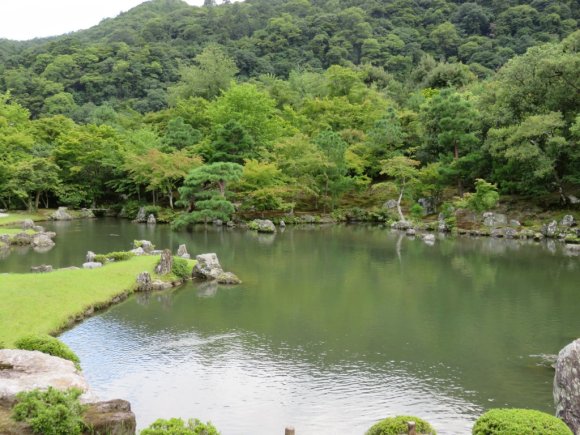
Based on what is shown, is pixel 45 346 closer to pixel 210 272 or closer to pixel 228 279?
pixel 228 279

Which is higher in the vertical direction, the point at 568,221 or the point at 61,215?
the point at 568,221

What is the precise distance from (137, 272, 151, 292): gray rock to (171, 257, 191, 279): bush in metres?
1.62

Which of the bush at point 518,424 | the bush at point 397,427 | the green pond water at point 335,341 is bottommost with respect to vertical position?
the green pond water at point 335,341

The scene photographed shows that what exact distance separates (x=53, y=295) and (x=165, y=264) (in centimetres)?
571

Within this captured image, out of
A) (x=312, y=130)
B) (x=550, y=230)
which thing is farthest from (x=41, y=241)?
(x=550, y=230)

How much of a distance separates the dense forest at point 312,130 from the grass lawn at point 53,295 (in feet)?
65.6

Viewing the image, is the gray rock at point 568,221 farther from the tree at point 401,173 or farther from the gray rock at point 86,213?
the gray rock at point 86,213

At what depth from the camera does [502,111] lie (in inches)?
1665

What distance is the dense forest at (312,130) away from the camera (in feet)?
134

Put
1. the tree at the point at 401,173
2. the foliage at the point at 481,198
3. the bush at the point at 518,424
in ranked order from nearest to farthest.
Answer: the bush at the point at 518,424 < the foliage at the point at 481,198 < the tree at the point at 401,173

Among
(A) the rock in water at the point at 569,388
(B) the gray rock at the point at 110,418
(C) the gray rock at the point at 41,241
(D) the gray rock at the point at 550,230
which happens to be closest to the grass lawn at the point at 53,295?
(B) the gray rock at the point at 110,418

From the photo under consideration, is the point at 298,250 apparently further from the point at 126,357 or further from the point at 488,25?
the point at 488,25

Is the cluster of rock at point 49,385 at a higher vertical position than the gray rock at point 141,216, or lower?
lower

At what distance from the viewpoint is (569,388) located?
8500 mm
